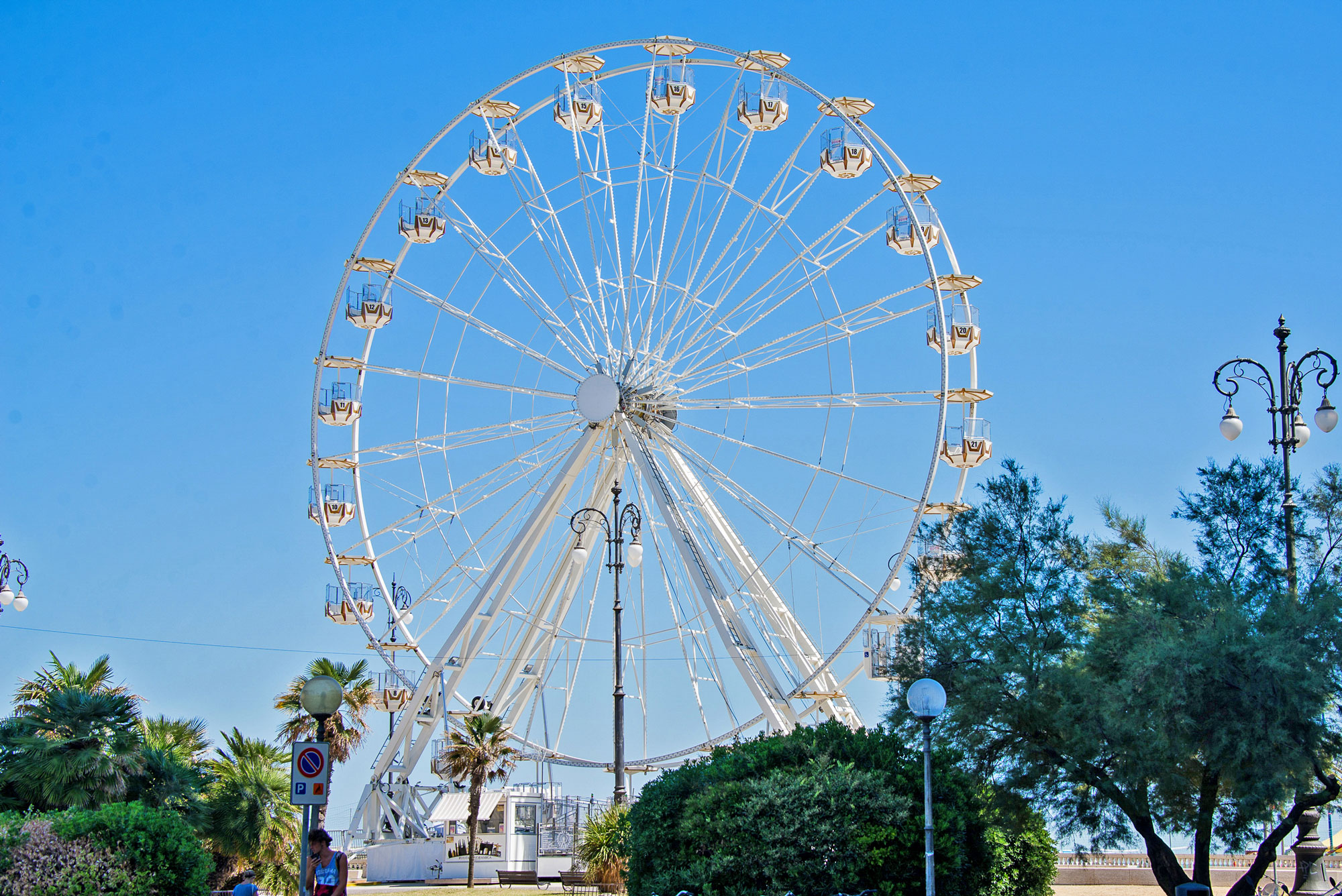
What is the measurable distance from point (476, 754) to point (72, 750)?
12.7 meters

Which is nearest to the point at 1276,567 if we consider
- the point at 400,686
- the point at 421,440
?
the point at 421,440

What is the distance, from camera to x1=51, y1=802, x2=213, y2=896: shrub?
16422mm

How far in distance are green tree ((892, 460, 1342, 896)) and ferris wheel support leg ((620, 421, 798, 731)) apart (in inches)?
262

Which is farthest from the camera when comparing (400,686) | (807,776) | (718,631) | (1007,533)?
(400,686)

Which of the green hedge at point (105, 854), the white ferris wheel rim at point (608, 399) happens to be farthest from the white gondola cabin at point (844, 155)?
the green hedge at point (105, 854)

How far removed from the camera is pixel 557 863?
33.5 metres

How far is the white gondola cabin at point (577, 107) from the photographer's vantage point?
99.7 feet

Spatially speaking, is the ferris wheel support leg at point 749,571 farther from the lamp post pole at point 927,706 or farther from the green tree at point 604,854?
the lamp post pole at point 927,706

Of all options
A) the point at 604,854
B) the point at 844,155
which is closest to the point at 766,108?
the point at 844,155

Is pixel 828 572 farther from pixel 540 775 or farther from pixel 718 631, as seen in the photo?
pixel 540 775

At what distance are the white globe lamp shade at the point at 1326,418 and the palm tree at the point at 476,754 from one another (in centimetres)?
2066

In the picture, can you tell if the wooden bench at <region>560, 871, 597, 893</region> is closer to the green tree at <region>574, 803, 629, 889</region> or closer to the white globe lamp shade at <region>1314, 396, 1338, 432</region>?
the green tree at <region>574, 803, 629, 889</region>

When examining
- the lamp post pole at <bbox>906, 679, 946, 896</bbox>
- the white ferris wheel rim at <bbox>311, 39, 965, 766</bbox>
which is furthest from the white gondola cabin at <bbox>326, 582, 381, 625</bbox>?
the lamp post pole at <bbox>906, 679, 946, 896</bbox>

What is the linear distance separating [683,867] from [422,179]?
18439 mm
